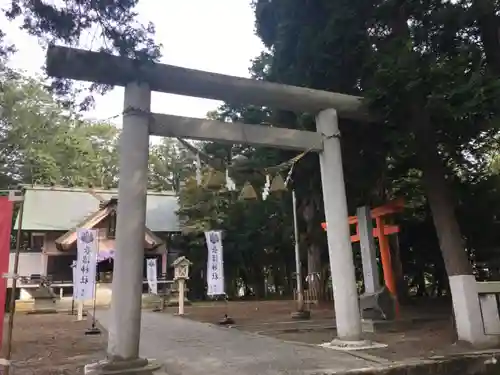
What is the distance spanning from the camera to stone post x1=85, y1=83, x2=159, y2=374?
582 centimetres

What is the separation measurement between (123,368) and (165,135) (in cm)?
349

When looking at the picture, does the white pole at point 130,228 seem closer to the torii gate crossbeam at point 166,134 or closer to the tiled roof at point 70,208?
the torii gate crossbeam at point 166,134

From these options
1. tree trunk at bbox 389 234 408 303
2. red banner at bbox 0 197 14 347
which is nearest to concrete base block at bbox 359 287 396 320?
tree trunk at bbox 389 234 408 303

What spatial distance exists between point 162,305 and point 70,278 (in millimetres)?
6587

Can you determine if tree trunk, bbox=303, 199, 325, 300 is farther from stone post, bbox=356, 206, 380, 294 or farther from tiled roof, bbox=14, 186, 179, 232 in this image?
tiled roof, bbox=14, 186, 179, 232

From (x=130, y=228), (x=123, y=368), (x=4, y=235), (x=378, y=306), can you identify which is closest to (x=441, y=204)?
(x=378, y=306)

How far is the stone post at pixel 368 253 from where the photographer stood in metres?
10.6

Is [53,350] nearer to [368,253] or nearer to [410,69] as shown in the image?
[368,253]

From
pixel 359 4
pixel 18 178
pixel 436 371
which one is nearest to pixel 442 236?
pixel 436 371

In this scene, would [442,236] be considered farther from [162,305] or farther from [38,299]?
[38,299]

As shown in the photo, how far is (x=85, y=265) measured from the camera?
1323 cm

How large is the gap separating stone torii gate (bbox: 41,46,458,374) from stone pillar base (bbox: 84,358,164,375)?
14mm

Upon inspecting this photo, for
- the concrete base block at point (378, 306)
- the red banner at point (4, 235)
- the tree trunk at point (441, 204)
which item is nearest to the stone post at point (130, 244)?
the red banner at point (4, 235)

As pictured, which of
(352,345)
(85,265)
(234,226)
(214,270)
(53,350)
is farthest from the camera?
(234,226)
